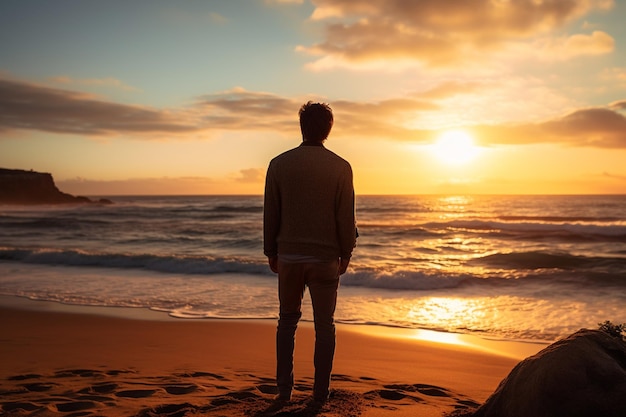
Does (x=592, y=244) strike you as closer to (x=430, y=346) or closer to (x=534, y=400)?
(x=430, y=346)

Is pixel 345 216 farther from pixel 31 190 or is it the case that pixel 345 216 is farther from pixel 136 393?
pixel 31 190

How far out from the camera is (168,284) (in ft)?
39.3

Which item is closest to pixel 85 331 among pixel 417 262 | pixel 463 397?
pixel 463 397

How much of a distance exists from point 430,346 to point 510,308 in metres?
3.39

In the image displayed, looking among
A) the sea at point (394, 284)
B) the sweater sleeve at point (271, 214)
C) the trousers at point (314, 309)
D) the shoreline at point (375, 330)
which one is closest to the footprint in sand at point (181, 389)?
the trousers at point (314, 309)

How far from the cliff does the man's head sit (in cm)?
8871

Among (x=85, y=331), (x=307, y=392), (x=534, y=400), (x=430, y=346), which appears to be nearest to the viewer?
(x=534, y=400)

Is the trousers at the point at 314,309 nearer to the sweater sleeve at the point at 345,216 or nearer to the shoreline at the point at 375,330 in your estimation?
the sweater sleeve at the point at 345,216

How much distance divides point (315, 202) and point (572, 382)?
1895 millimetres

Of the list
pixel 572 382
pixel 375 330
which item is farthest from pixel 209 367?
pixel 572 382

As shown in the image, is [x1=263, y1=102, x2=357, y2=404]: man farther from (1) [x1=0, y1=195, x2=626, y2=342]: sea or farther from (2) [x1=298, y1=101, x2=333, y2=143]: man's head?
(1) [x1=0, y1=195, x2=626, y2=342]: sea

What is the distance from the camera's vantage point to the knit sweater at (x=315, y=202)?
11.3ft

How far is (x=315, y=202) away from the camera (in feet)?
11.3

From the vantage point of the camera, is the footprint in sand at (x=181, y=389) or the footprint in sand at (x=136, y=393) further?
the footprint in sand at (x=181, y=389)
